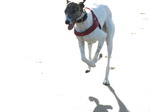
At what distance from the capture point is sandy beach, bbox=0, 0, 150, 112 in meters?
6.39

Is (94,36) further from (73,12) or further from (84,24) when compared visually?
(73,12)

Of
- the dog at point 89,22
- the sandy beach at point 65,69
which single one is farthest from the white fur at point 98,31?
the sandy beach at point 65,69

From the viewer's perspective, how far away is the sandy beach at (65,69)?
252 inches

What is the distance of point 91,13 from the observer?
6371 millimetres

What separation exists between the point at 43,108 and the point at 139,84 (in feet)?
5.98

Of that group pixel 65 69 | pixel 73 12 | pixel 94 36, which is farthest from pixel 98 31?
pixel 65 69

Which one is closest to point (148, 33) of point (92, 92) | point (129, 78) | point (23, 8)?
point (129, 78)

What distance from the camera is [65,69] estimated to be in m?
7.74

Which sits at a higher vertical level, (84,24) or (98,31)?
(84,24)

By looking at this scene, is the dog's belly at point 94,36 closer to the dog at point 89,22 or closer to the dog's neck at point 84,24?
the dog at point 89,22

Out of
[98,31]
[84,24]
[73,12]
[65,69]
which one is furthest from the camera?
[65,69]

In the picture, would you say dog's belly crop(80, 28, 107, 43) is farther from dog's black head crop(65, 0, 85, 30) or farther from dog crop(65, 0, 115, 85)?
dog's black head crop(65, 0, 85, 30)

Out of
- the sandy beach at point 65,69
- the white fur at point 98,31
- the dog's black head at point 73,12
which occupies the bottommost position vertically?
the sandy beach at point 65,69

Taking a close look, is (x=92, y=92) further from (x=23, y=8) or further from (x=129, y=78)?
(x=23, y=8)
